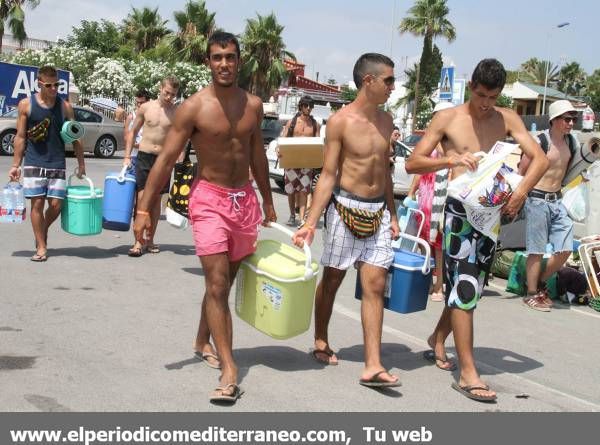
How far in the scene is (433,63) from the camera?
53.2 meters

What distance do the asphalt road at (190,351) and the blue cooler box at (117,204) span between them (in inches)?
15.5

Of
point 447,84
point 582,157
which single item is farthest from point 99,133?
point 582,157

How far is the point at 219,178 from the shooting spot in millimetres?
4699

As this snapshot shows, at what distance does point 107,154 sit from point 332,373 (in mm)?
19518

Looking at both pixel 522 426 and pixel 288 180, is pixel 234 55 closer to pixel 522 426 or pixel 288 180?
pixel 522 426

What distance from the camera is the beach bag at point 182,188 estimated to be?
7074 mm

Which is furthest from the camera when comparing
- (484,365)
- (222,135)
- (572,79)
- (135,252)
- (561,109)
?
(572,79)

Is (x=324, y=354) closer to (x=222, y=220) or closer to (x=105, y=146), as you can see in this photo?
(x=222, y=220)

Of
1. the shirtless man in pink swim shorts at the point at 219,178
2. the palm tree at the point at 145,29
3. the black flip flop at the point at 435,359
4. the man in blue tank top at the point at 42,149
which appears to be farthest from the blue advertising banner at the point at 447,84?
the palm tree at the point at 145,29

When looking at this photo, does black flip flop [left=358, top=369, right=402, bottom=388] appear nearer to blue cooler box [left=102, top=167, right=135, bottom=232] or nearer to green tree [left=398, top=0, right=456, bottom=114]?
blue cooler box [left=102, top=167, right=135, bottom=232]

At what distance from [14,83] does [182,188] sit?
20.6 meters

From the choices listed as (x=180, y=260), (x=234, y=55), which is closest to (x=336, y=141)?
(x=234, y=55)

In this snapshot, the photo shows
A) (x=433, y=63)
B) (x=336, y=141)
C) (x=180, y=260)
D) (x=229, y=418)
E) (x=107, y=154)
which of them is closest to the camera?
(x=229, y=418)

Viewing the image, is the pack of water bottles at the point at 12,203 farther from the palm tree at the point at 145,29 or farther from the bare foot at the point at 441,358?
the palm tree at the point at 145,29
